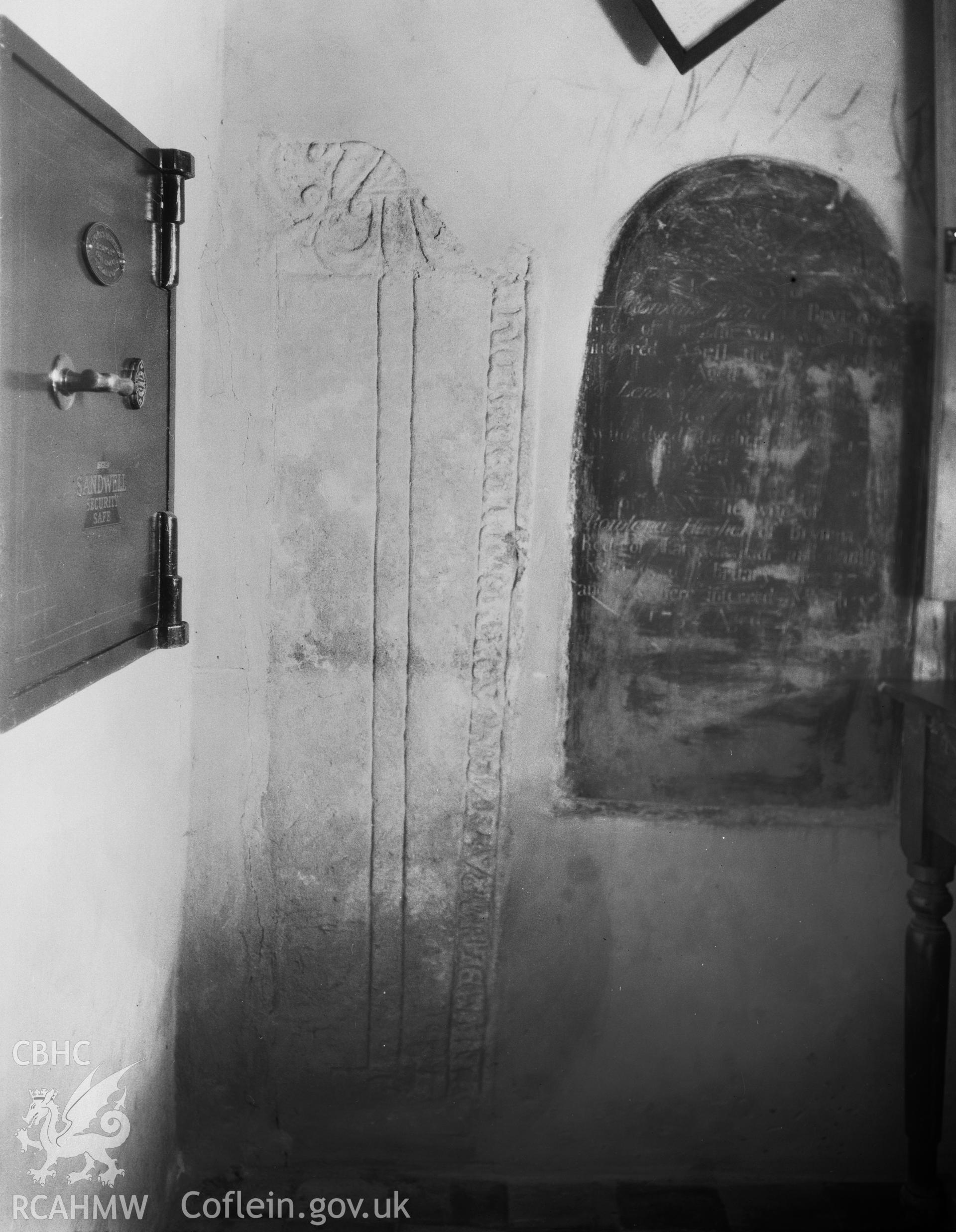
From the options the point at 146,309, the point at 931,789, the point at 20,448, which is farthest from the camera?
the point at 931,789

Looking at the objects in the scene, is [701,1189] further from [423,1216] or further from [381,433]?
[381,433]

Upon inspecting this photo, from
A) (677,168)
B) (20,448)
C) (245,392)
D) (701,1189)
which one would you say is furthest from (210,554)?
(701,1189)

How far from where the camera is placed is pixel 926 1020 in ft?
6.12

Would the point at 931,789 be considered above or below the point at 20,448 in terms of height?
below

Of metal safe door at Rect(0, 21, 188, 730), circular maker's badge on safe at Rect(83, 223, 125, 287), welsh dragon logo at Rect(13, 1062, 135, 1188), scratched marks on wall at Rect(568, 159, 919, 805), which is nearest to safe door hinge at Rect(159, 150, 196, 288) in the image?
metal safe door at Rect(0, 21, 188, 730)

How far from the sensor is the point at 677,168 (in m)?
1.89

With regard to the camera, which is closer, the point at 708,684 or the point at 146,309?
the point at 146,309

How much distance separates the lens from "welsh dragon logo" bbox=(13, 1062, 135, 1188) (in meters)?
1.31

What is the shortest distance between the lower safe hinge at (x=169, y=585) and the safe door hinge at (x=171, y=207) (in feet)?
1.33

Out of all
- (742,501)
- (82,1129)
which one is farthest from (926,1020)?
(82,1129)

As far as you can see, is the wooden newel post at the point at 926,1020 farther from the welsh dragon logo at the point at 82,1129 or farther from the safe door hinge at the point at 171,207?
the safe door hinge at the point at 171,207

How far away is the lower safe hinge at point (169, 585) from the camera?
1651 millimetres

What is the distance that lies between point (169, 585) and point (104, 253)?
57 centimetres

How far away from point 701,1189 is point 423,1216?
2.00ft
